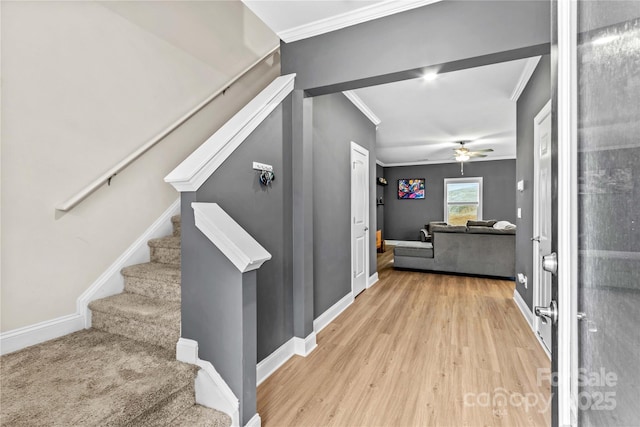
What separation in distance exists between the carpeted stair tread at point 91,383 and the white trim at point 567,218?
1.56 meters

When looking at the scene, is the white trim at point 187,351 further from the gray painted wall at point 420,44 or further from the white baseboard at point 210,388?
the gray painted wall at point 420,44

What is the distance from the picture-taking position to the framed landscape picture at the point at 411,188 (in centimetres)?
962

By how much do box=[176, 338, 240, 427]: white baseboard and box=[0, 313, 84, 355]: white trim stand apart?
932 millimetres

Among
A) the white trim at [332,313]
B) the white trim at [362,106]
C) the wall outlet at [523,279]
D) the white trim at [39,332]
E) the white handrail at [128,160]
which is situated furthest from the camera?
the white trim at [362,106]

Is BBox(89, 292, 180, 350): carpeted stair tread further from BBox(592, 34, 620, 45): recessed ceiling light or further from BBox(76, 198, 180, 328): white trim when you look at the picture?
BBox(592, 34, 620, 45): recessed ceiling light

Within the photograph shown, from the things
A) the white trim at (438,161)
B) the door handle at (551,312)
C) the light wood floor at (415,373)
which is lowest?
the light wood floor at (415,373)

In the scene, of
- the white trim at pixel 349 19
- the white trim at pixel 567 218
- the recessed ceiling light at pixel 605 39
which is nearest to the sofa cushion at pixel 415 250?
the white trim at pixel 349 19

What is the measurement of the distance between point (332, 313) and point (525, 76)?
130 inches

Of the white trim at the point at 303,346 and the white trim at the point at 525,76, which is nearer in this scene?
the white trim at the point at 303,346

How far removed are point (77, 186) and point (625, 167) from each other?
107 inches

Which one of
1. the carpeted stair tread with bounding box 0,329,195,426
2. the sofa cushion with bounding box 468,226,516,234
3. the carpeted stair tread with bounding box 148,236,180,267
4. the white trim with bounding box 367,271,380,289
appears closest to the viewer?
the carpeted stair tread with bounding box 0,329,195,426

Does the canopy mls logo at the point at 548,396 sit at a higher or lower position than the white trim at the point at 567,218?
lower

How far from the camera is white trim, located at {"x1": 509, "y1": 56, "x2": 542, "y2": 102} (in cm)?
285

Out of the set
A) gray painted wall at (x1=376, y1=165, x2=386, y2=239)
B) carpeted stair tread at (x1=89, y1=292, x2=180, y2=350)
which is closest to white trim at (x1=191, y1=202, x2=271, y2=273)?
carpeted stair tread at (x1=89, y1=292, x2=180, y2=350)
